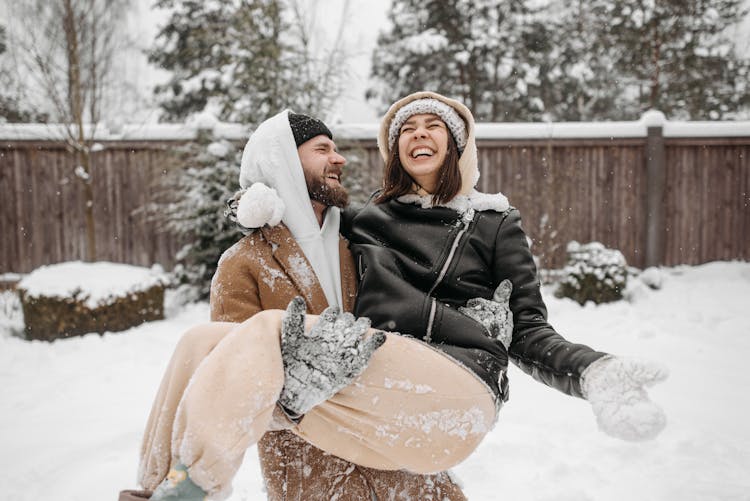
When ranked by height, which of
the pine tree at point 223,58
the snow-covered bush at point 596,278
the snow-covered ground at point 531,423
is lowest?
the snow-covered ground at point 531,423

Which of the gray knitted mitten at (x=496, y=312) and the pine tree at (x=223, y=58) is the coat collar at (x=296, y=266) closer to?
the gray knitted mitten at (x=496, y=312)

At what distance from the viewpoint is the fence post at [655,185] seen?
23.6 feet

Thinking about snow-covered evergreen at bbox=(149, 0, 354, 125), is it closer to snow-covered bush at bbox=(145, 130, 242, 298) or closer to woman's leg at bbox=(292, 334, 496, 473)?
snow-covered bush at bbox=(145, 130, 242, 298)

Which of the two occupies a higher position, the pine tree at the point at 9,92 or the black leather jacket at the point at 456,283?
the pine tree at the point at 9,92

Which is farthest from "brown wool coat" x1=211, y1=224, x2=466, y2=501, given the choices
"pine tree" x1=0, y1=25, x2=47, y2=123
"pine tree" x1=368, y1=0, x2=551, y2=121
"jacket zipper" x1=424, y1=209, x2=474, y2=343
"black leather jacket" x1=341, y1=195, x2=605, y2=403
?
"pine tree" x1=368, y1=0, x2=551, y2=121

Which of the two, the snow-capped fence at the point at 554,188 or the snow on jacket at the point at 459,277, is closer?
the snow on jacket at the point at 459,277

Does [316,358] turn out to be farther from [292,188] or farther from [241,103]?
[241,103]

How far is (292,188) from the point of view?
172cm

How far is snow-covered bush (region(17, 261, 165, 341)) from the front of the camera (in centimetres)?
503

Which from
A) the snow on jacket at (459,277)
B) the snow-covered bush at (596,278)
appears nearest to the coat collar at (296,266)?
the snow on jacket at (459,277)

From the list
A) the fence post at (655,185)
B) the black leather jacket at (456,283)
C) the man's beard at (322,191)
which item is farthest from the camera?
the fence post at (655,185)

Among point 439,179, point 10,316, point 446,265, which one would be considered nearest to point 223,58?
point 10,316

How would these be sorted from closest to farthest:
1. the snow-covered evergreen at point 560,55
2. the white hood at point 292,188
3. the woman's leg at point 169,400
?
1. the woman's leg at point 169,400
2. the white hood at point 292,188
3. the snow-covered evergreen at point 560,55

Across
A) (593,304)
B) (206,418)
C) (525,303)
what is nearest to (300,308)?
(206,418)
